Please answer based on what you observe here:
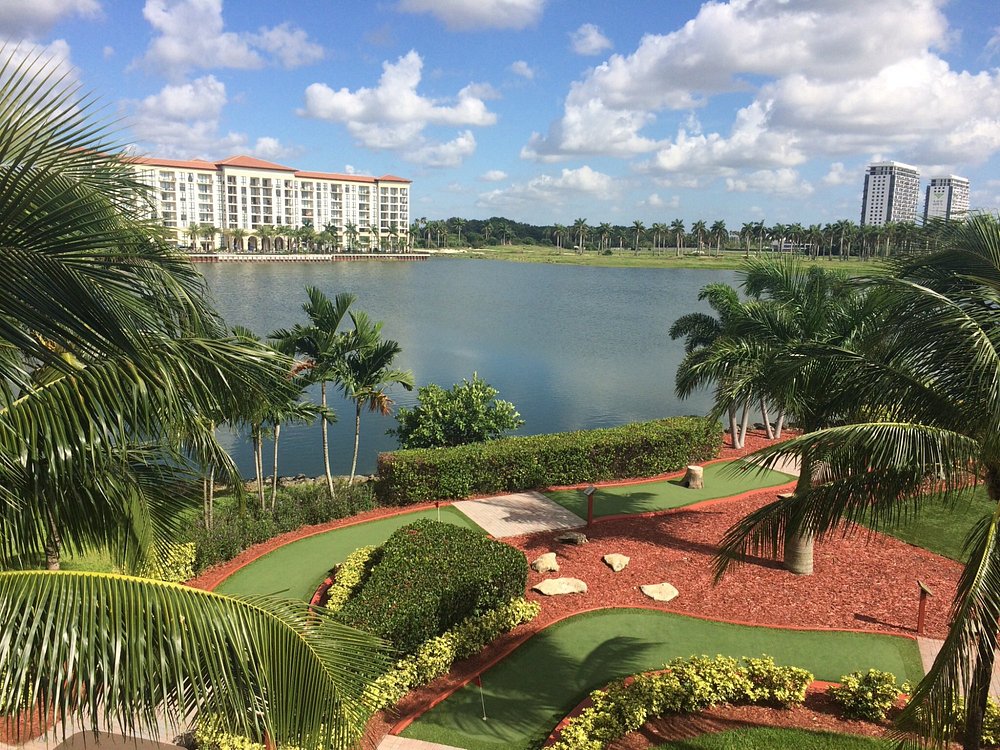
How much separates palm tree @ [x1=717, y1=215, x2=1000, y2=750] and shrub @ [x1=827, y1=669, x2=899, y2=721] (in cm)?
150

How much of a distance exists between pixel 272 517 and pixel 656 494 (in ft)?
27.1

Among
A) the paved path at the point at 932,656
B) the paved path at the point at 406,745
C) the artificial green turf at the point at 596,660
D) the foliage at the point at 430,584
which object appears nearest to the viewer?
the paved path at the point at 406,745

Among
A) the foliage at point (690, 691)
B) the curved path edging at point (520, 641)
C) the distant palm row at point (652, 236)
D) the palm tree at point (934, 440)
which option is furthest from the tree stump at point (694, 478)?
the distant palm row at point (652, 236)

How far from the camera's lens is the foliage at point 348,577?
417 inches

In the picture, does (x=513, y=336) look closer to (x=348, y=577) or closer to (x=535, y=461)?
(x=535, y=461)

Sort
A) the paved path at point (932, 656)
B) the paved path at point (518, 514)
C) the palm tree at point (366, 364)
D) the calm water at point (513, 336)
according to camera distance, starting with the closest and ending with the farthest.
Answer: the paved path at point (932, 656), the paved path at point (518, 514), the palm tree at point (366, 364), the calm water at point (513, 336)

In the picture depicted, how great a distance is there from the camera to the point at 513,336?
4516cm

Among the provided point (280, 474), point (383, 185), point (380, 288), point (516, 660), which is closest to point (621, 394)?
point (280, 474)

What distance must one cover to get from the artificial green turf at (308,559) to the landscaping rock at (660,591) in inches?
157

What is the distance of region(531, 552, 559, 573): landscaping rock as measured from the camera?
11984 mm

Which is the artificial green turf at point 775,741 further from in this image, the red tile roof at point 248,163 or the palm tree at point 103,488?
the red tile roof at point 248,163

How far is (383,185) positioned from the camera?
509 ft

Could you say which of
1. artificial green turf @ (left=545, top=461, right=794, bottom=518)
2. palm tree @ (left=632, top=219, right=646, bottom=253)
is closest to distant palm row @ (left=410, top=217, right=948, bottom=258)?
palm tree @ (left=632, top=219, right=646, bottom=253)

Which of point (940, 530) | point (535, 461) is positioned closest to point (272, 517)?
point (535, 461)
